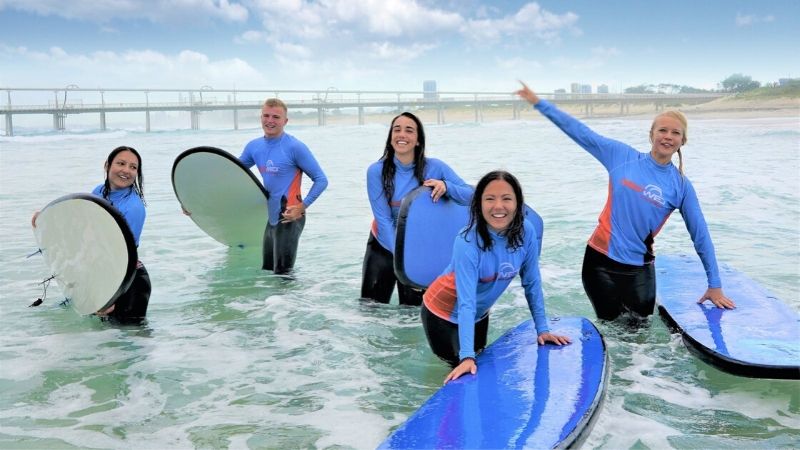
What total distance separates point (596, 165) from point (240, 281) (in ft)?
48.4

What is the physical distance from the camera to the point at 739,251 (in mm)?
7836

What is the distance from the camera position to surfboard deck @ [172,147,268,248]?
21.2ft

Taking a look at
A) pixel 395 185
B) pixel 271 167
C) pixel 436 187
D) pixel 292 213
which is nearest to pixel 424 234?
pixel 436 187

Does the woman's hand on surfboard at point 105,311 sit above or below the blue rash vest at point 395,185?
below

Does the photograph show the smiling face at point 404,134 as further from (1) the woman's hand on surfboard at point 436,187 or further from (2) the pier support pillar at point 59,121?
(2) the pier support pillar at point 59,121

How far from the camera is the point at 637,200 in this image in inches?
174

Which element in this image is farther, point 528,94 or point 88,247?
point 88,247

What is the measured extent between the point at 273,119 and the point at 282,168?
0.47m

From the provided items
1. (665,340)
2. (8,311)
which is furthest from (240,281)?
(665,340)

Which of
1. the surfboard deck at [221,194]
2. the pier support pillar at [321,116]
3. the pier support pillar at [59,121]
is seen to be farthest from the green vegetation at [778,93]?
the pier support pillar at [59,121]

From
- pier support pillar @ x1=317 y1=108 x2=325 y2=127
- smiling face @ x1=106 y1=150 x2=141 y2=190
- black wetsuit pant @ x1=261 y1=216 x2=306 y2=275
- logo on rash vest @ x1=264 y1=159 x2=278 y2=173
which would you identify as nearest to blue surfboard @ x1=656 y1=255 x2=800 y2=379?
black wetsuit pant @ x1=261 y1=216 x2=306 y2=275

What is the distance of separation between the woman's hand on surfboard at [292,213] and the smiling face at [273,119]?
71 centimetres

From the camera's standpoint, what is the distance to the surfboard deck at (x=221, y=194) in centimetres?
645

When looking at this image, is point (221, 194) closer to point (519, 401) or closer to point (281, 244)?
point (281, 244)
